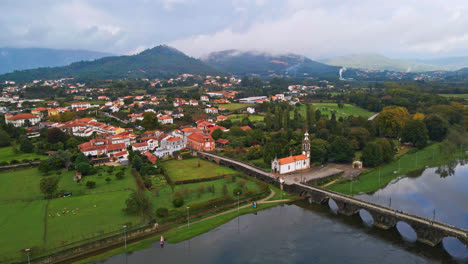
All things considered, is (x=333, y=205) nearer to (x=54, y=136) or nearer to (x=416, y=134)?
(x=416, y=134)

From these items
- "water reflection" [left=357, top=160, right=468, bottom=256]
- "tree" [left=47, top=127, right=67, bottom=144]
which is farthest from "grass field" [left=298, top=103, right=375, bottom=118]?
"tree" [left=47, top=127, right=67, bottom=144]

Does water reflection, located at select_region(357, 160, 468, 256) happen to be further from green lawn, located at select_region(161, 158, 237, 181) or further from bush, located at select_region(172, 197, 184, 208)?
bush, located at select_region(172, 197, 184, 208)

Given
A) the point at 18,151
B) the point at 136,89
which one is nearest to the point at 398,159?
the point at 18,151

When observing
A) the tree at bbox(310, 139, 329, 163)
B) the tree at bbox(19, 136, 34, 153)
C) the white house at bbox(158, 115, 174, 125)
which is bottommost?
the tree at bbox(310, 139, 329, 163)

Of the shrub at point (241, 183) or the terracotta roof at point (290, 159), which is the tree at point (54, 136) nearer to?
the shrub at point (241, 183)

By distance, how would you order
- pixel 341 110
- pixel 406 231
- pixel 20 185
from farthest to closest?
pixel 341 110 → pixel 20 185 → pixel 406 231

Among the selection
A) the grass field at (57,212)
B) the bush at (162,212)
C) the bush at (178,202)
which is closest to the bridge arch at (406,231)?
the bush at (178,202)

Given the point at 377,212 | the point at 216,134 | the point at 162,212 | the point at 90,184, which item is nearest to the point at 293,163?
the point at 377,212

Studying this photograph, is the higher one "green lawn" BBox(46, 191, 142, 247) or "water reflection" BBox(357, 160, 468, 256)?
"green lawn" BBox(46, 191, 142, 247)
